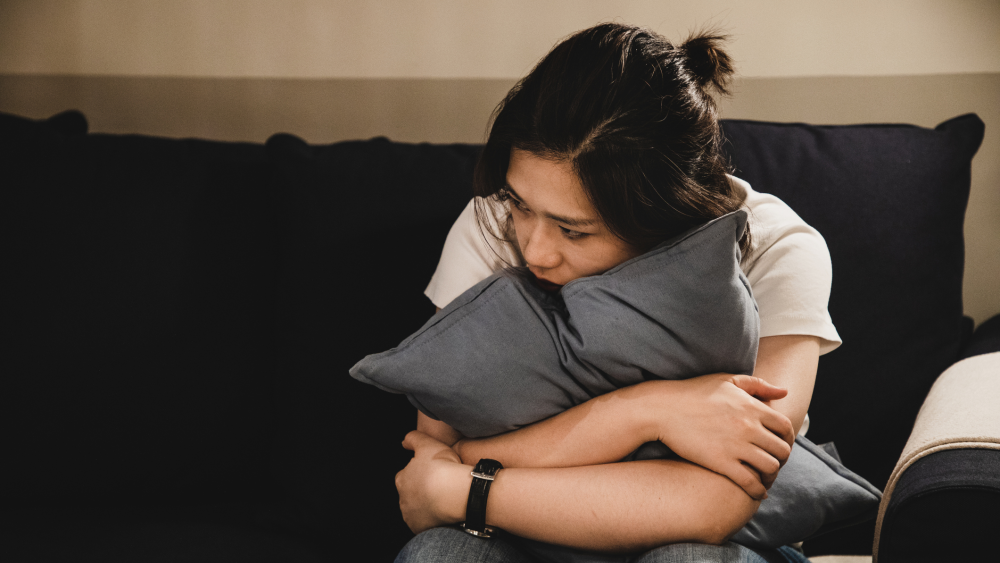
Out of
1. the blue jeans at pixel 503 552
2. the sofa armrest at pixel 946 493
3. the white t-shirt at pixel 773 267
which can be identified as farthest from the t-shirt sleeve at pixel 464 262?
the sofa armrest at pixel 946 493

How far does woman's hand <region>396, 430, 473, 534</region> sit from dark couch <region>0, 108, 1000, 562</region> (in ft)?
0.64

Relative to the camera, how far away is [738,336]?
2.48 feet

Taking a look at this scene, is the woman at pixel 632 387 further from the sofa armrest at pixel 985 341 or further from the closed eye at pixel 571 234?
the sofa armrest at pixel 985 341

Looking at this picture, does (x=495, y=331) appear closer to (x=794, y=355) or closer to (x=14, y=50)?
(x=794, y=355)

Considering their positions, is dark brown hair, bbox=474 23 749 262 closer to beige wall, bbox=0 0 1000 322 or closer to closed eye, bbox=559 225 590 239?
closed eye, bbox=559 225 590 239

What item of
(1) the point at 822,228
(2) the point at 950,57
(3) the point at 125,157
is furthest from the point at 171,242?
(2) the point at 950,57

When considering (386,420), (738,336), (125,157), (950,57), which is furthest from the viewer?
(950,57)

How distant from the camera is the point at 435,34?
1.57m

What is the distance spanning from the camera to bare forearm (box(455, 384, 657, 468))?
0.77 metres

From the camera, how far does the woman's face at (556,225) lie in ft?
2.58

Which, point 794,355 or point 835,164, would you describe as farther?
point 835,164

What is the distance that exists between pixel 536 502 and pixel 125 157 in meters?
1.00

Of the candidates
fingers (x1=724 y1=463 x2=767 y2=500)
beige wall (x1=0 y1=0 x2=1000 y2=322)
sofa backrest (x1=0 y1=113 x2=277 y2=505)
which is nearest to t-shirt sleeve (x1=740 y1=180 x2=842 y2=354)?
fingers (x1=724 y1=463 x2=767 y2=500)

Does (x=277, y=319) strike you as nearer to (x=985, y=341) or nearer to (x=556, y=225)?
(x=556, y=225)
